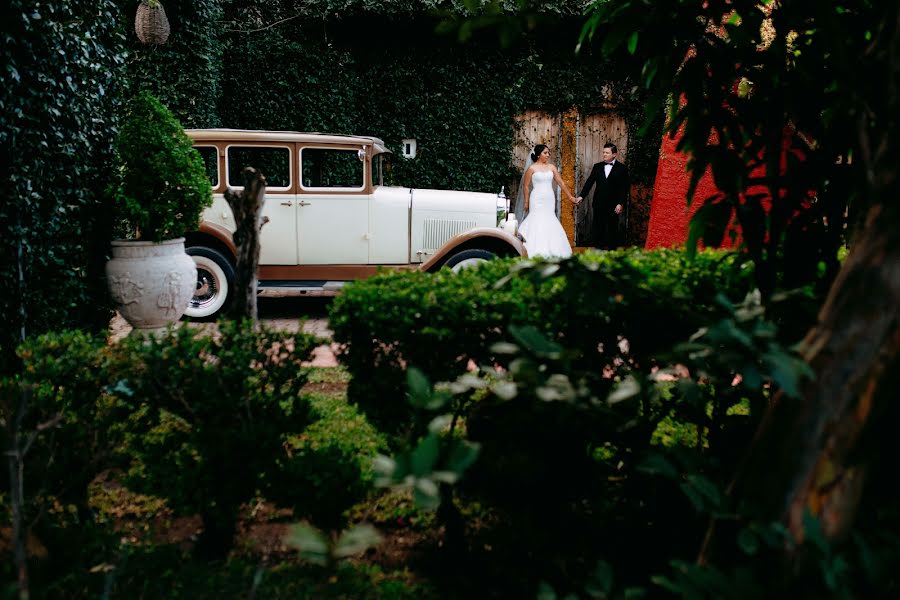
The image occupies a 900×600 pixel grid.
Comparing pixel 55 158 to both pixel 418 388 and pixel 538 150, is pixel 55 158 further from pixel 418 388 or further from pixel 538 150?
pixel 538 150

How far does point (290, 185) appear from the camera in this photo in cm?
798

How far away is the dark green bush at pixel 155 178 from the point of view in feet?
18.2

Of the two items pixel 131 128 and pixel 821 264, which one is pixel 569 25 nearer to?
pixel 131 128

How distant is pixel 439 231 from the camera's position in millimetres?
8328

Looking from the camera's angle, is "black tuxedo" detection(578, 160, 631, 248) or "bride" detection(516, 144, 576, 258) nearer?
"bride" detection(516, 144, 576, 258)

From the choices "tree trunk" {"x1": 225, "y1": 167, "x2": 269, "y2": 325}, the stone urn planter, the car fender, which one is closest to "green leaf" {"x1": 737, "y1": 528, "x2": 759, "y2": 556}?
"tree trunk" {"x1": 225, "y1": 167, "x2": 269, "y2": 325}

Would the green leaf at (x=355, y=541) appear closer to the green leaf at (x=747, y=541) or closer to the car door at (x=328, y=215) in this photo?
the green leaf at (x=747, y=541)

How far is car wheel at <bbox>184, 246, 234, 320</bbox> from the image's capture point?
7785mm

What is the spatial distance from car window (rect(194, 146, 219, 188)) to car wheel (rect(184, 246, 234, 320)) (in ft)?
2.66

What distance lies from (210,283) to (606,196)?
6239mm

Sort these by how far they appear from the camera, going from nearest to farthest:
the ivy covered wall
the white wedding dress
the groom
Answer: the white wedding dress
the groom
the ivy covered wall

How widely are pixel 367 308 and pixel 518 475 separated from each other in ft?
2.83

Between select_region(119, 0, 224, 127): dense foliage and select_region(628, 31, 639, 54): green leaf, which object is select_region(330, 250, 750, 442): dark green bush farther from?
select_region(119, 0, 224, 127): dense foliage

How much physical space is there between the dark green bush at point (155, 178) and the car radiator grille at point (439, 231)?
2.95 meters
